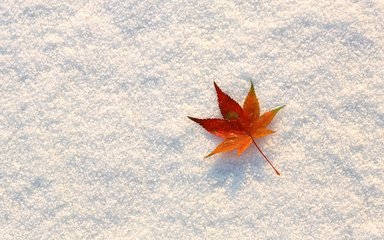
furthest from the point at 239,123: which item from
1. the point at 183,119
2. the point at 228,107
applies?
the point at 183,119

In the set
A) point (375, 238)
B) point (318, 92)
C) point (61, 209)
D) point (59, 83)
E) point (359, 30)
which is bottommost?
point (61, 209)

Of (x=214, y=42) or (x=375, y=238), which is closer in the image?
(x=375, y=238)

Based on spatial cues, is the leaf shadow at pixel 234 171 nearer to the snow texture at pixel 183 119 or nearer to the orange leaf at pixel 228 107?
the snow texture at pixel 183 119

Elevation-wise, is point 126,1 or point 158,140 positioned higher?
point 126,1

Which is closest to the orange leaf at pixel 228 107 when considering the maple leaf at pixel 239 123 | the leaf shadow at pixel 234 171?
the maple leaf at pixel 239 123

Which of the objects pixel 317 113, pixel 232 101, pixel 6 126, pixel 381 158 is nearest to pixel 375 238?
pixel 381 158

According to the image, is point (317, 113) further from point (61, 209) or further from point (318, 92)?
point (61, 209)
